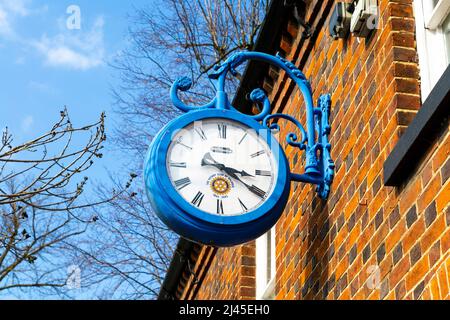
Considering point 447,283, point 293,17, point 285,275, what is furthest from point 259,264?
point 447,283

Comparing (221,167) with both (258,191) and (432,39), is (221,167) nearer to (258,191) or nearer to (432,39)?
(258,191)

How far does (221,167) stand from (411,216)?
5.40ft

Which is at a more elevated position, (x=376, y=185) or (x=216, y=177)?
(x=216, y=177)

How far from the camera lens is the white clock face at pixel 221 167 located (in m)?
6.62

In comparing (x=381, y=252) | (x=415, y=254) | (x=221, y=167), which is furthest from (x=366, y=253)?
(x=221, y=167)

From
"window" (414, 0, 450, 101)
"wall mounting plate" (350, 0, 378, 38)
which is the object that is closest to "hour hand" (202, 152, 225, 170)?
"wall mounting plate" (350, 0, 378, 38)

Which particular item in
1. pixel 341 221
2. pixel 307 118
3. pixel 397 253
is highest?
pixel 307 118

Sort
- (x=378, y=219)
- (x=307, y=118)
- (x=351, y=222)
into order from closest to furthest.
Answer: (x=378, y=219)
(x=351, y=222)
(x=307, y=118)

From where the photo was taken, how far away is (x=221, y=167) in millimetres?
6719

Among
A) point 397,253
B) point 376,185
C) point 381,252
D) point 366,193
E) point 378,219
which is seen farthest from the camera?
point 366,193

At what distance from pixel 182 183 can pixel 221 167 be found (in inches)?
11.9

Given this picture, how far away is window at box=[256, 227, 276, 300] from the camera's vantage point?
9.13 metres

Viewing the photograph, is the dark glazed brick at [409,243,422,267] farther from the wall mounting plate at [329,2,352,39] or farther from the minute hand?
the wall mounting plate at [329,2,352,39]

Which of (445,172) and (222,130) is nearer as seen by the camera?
(445,172)
